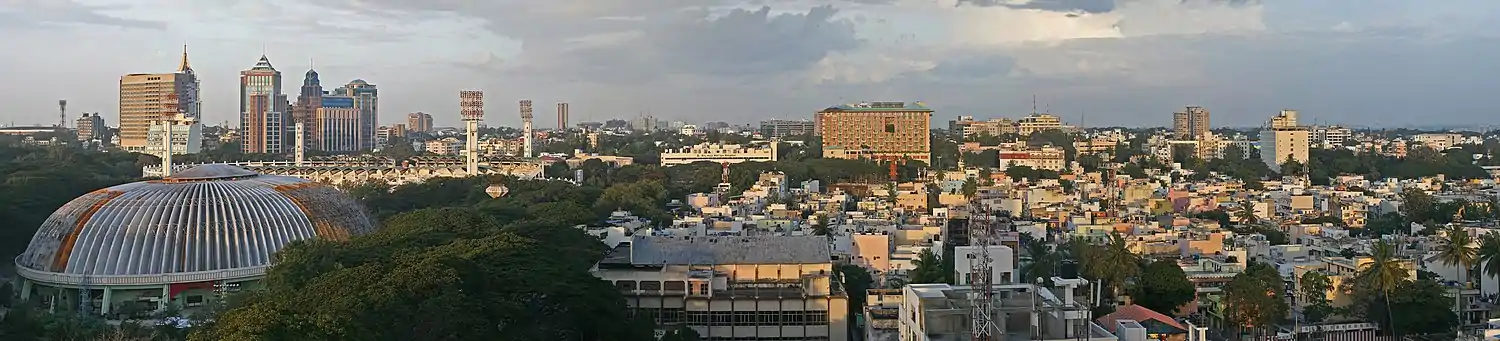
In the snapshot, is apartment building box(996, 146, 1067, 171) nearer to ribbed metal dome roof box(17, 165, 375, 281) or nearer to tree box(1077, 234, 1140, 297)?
tree box(1077, 234, 1140, 297)

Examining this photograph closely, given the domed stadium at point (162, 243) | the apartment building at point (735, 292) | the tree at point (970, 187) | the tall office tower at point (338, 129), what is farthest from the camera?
the tall office tower at point (338, 129)

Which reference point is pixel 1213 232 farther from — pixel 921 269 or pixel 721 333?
pixel 721 333

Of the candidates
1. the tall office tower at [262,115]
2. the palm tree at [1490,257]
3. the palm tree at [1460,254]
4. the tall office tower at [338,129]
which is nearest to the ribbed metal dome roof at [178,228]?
the palm tree at [1460,254]

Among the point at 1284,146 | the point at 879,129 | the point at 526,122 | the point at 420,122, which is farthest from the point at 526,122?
the point at 420,122

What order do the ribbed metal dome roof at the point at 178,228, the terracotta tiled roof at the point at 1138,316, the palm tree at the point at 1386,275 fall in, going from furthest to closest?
the ribbed metal dome roof at the point at 178,228 → the palm tree at the point at 1386,275 → the terracotta tiled roof at the point at 1138,316

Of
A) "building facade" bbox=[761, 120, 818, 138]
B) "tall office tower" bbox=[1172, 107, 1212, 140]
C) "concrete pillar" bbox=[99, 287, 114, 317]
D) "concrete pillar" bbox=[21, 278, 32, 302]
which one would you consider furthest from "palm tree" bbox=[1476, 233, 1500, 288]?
"building facade" bbox=[761, 120, 818, 138]

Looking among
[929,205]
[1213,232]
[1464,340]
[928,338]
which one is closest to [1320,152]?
[929,205]

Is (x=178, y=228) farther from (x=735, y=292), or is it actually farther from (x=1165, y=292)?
(x=1165, y=292)

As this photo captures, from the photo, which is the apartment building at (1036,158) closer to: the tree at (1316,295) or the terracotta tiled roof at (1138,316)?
the tree at (1316,295)
